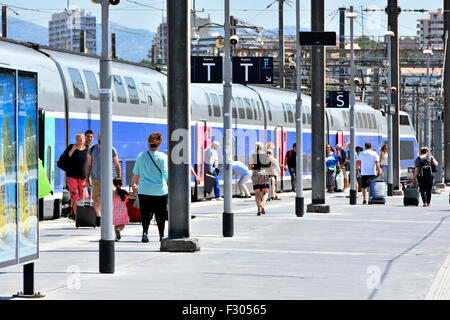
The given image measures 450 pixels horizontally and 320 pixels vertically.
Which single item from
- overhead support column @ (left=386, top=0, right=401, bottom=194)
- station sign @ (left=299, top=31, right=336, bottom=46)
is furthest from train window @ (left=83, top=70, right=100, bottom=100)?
overhead support column @ (left=386, top=0, right=401, bottom=194)

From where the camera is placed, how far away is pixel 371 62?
262 feet

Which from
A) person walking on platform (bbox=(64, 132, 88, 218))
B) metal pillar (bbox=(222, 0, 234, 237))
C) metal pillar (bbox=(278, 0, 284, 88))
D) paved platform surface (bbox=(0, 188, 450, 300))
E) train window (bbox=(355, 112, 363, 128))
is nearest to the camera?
paved platform surface (bbox=(0, 188, 450, 300))

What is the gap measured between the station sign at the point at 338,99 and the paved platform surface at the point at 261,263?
15081 millimetres

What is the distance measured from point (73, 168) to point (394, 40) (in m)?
23.2

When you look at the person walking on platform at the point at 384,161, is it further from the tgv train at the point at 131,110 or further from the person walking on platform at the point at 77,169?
the person walking on platform at the point at 77,169

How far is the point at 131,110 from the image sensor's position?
30.2 meters

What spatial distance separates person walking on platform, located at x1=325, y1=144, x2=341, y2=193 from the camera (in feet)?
139

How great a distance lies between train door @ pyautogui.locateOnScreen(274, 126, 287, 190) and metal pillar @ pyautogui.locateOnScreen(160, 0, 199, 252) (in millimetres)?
26301

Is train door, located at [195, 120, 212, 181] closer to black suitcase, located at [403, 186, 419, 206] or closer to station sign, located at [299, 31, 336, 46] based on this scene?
black suitcase, located at [403, 186, 419, 206]

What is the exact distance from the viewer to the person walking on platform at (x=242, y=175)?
36562 mm

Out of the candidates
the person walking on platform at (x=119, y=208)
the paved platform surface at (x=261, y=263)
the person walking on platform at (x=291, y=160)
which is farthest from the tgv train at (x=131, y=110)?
the person walking on platform at (x=119, y=208)

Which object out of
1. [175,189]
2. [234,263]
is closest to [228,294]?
[234,263]

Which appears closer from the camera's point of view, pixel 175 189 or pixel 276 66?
pixel 175 189
